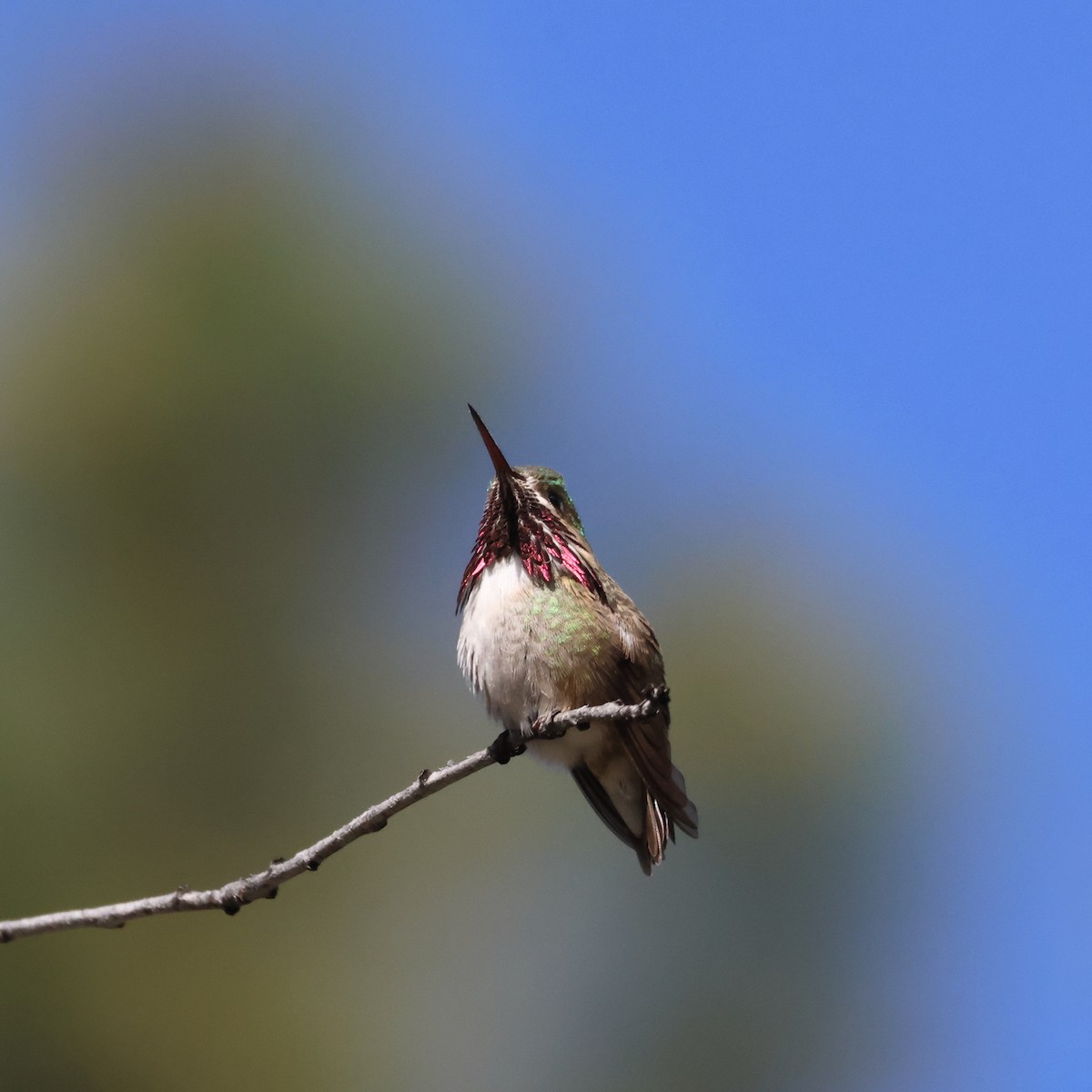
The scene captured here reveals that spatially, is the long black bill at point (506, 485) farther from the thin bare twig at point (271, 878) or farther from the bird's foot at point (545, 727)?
the thin bare twig at point (271, 878)

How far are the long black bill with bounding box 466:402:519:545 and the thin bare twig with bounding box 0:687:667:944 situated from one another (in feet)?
3.46

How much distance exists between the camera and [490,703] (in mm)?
3916

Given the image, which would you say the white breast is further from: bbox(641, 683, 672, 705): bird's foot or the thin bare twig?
bbox(641, 683, 672, 705): bird's foot

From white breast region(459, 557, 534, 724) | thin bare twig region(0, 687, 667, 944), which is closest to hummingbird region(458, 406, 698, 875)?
white breast region(459, 557, 534, 724)

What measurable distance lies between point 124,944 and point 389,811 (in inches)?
198

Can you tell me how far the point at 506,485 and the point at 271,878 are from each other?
184cm

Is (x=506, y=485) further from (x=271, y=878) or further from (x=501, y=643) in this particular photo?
(x=271, y=878)

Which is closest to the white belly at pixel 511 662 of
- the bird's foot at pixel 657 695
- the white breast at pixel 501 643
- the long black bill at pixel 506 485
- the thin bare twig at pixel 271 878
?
A: the white breast at pixel 501 643

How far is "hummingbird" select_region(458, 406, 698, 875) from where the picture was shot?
12.5ft

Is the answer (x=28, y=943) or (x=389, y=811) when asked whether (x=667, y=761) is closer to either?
(x=389, y=811)

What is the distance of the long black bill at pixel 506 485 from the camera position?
13.4 feet

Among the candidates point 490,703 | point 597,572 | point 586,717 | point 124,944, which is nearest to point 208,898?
point 586,717

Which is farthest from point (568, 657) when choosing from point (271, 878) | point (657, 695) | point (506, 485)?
point (271, 878)

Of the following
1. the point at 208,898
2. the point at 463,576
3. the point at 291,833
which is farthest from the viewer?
the point at 291,833
